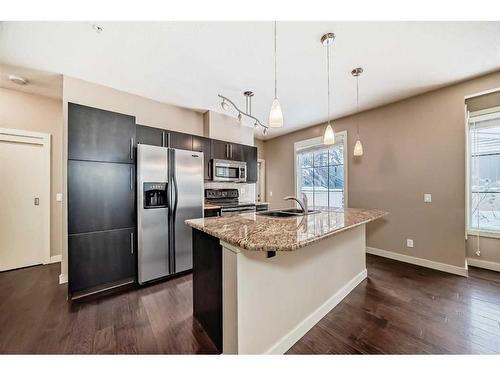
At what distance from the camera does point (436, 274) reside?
107 inches

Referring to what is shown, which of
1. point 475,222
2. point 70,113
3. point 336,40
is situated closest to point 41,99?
point 70,113

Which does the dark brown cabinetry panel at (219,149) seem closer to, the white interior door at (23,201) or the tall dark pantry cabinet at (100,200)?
the tall dark pantry cabinet at (100,200)

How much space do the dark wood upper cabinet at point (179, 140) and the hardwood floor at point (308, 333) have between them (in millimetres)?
1970

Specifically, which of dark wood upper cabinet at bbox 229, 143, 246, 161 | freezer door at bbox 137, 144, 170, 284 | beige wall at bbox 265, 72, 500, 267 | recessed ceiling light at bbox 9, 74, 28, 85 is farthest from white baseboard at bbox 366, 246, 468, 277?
recessed ceiling light at bbox 9, 74, 28, 85

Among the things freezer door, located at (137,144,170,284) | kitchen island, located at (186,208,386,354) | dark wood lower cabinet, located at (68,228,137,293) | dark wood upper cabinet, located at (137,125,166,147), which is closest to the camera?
kitchen island, located at (186,208,386,354)

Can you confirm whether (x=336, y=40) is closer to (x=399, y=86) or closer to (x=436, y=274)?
(x=399, y=86)

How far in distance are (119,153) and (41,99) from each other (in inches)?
76.5

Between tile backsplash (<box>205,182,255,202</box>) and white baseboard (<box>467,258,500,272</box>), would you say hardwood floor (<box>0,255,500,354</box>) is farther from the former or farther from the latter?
tile backsplash (<box>205,182,255,202</box>)

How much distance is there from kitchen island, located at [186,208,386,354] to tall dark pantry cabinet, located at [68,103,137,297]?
123cm

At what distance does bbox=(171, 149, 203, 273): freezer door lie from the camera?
2.70 m

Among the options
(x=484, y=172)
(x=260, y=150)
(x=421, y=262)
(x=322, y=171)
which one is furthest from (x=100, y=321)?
(x=484, y=172)

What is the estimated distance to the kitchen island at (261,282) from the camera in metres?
1.21

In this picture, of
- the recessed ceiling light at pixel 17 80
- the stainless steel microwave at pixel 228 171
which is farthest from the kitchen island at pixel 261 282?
the recessed ceiling light at pixel 17 80
